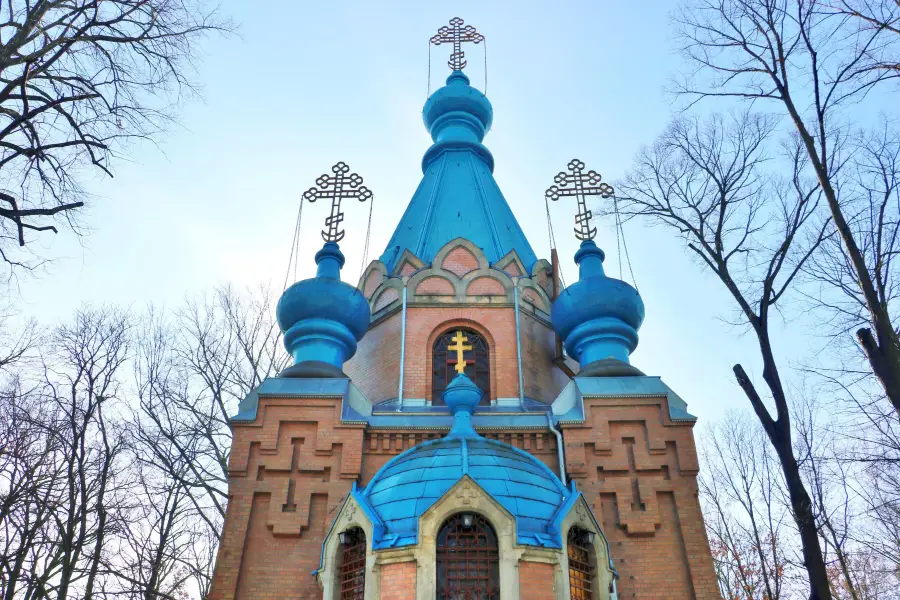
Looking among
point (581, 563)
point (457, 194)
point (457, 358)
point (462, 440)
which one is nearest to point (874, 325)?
point (581, 563)

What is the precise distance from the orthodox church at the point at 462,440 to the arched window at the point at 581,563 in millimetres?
18

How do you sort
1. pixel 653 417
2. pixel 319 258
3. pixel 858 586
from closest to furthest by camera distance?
1. pixel 653 417
2. pixel 319 258
3. pixel 858 586

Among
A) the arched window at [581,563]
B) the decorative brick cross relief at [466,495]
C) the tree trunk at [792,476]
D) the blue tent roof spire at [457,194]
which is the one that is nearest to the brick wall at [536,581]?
the arched window at [581,563]

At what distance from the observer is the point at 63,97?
5.68 m

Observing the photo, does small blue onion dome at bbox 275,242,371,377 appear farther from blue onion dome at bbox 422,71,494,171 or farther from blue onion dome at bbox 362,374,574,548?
blue onion dome at bbox 422,71,494,171

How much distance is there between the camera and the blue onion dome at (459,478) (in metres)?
7.33

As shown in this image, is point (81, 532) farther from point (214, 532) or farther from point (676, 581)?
point (676, 581)

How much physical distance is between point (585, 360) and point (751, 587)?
7904 mm

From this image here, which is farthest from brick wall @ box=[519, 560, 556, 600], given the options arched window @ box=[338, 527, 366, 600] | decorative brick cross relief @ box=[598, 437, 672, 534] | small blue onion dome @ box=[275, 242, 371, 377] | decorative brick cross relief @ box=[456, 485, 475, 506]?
small blue onion dome @ box=[275, 242, 371, 377]

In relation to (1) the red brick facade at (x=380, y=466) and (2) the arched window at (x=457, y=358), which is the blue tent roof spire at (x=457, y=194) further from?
(1) the red brick facade at (x=380, y=466)

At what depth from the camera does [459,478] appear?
752cm

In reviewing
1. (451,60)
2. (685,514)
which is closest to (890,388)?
(685,514)

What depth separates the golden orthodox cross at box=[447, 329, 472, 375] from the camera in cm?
1121

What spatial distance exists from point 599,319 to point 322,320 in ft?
13.2
